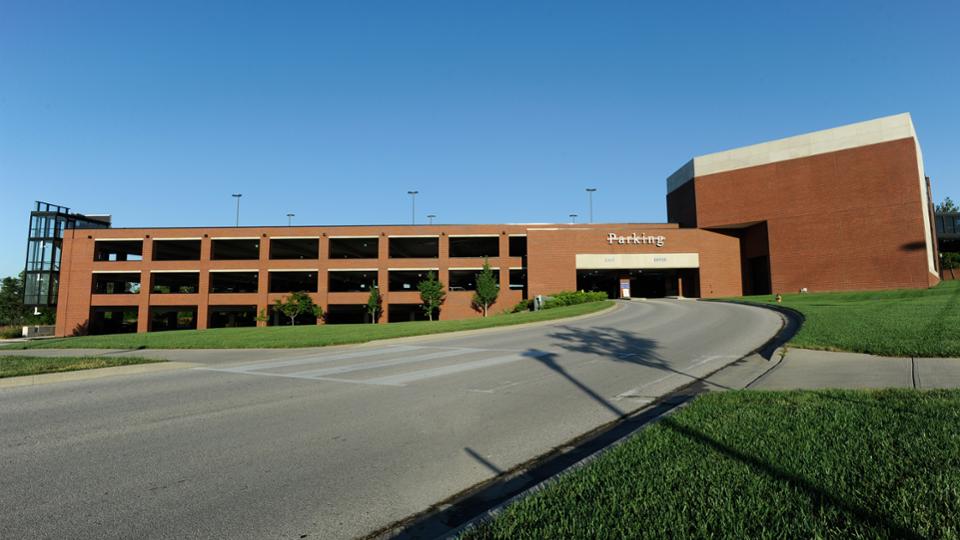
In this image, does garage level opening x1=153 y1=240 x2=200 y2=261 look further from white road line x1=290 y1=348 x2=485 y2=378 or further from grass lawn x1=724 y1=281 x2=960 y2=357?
grass lawn x1=724 y1=281 x2=960 y2=357

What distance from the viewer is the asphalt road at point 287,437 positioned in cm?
356

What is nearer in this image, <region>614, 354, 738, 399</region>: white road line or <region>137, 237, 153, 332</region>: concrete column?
<region>614, 354, 738, 399</region>: white road line

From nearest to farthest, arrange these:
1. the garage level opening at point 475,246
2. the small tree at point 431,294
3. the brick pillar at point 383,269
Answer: the small tree at point 431,294, the brick pillar at point 383,269, the garage level opening at point 475,246

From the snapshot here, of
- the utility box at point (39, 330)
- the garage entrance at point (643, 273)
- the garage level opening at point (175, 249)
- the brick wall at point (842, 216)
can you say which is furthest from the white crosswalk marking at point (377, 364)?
the utility box at point (39, 330)

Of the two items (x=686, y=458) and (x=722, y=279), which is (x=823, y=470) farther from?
(x=722, y=279)

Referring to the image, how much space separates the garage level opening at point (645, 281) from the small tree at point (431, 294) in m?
15.2

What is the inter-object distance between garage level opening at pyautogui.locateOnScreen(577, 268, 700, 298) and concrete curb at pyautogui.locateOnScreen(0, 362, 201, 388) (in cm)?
4348

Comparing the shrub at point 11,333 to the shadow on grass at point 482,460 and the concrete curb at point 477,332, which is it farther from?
the shadow on grass at point 482,460

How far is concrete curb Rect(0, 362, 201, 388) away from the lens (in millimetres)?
8656

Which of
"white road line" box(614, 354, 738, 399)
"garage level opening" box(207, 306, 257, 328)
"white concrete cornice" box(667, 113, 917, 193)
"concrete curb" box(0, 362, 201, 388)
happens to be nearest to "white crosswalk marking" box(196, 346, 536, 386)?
"concrete curb" box(0, 362, 201, 388)

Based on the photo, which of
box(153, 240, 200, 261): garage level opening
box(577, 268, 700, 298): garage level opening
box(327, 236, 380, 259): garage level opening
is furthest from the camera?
box(153, 240, 200, 261): garage level opening

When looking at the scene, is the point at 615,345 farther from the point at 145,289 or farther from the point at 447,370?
the point at 145,289

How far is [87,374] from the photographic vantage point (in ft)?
31.1

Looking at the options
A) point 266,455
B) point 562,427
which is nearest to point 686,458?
point 562,427
